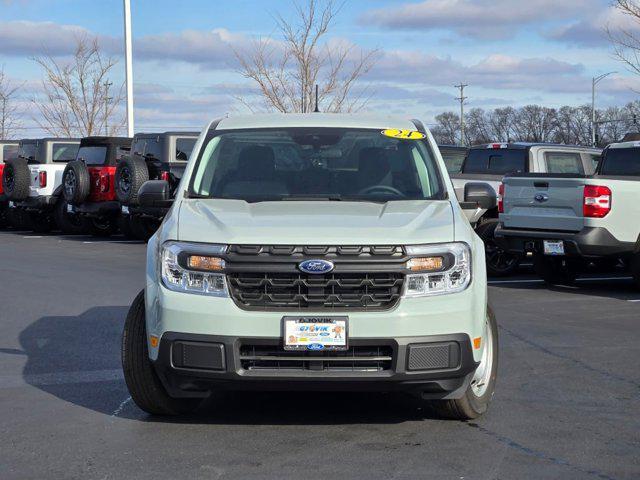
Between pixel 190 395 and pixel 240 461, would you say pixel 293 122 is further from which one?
pixel 240 461

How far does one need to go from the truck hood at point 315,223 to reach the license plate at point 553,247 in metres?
6.76

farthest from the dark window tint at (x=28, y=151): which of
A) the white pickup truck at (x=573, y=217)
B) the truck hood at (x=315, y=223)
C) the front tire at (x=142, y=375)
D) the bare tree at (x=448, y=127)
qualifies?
the bare tree at (x=448, y=127)

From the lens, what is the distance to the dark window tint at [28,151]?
25502 mm

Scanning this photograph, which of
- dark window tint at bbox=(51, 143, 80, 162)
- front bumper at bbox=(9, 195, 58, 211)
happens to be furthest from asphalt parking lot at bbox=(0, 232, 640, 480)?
dark window tint at bbox=(51, 143, 80, 162)

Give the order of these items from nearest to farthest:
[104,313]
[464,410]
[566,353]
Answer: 1. [464,410]
2. [566,353]
3. [104,313]

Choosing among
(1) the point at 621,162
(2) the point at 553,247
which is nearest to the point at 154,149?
(1) the point at 621,162

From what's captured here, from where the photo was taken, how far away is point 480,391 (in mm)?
6410

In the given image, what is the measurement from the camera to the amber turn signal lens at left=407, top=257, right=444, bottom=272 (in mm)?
5723

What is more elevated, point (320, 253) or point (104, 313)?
point (320, 253)

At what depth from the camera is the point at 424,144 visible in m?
7.14

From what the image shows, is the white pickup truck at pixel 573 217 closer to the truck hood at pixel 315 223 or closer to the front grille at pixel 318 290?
the truck hood at pixel 315 223

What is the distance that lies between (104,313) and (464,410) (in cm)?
579

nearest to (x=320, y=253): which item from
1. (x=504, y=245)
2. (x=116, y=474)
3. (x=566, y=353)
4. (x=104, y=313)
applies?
(x=116, y=474)

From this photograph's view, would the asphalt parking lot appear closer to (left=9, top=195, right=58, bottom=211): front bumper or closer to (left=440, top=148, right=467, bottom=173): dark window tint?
(left=440, top=148, right=467, bottom=173): dark window tint
